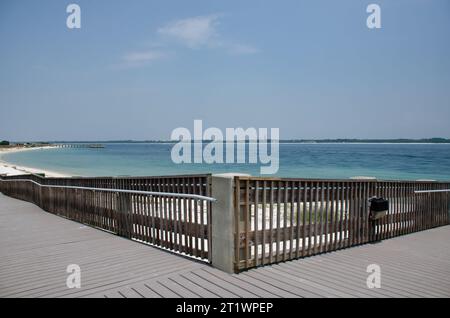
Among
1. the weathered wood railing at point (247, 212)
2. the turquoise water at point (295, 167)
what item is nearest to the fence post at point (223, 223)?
the weathered wood railing at point (247, 212)

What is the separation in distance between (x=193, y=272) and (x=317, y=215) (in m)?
2.49

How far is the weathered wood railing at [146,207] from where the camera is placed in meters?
5.40

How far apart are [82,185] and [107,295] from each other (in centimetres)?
601

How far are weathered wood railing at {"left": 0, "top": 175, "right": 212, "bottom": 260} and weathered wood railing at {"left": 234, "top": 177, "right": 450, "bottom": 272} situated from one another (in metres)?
0.68

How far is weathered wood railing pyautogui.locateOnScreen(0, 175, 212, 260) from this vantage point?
5.40 m

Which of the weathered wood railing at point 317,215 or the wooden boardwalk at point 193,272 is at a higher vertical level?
the weathered wood railing at point 317,215

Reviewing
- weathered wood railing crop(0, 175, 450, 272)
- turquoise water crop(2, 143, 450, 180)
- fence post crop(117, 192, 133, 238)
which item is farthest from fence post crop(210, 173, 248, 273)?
turquoise water crop(2, 143, 450, 180)

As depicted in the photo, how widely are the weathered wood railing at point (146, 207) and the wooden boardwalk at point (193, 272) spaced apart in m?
0.29

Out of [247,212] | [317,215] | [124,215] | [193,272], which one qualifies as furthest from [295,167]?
[193,272]

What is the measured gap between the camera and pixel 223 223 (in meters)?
4.81

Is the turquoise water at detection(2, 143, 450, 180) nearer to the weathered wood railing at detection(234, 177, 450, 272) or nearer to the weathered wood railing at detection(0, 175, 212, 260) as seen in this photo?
the weathered wood railing at detection(234, 177, 450, 272)

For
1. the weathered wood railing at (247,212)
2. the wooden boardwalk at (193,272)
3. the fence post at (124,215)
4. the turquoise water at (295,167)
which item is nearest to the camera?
the wooden boardwalk at (193,272)

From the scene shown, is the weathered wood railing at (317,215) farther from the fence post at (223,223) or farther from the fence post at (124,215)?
the fence post at (124,215)
